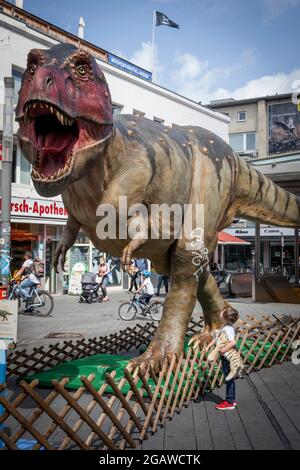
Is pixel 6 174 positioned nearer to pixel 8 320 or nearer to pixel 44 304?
pixel 8 320

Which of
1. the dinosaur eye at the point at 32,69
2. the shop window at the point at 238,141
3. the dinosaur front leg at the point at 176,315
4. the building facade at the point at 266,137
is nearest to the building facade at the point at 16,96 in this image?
the dinosaur front leg at the point at 176,315

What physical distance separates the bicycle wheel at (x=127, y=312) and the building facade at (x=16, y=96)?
216 inches

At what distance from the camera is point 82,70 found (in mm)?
3883

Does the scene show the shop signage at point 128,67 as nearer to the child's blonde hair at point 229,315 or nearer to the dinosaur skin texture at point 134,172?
the dinosaur skin texture at point 134,172

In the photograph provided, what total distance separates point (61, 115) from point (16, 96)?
1221 centimetres

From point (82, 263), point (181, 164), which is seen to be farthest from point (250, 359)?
point (82, 263)

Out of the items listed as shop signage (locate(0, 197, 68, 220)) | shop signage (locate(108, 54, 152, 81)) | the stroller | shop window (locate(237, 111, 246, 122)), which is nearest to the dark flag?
shop signage (locate(108, 54, 152, 81))

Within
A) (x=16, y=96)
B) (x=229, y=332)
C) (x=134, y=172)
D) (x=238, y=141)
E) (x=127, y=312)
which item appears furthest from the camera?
(x=238, y=141)

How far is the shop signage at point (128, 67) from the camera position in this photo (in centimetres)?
1941

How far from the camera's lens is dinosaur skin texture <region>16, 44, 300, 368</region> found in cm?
382

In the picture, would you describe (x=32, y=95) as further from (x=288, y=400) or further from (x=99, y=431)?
(x=288, y=400)

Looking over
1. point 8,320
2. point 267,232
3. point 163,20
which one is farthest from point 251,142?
point 8,320

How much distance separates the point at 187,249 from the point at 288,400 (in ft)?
6.50

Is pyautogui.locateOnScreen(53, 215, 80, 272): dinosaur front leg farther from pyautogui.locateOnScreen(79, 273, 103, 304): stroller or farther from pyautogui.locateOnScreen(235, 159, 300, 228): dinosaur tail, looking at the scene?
pyautogui.locateOnScreen(79, 273, 103, 304): stroller
